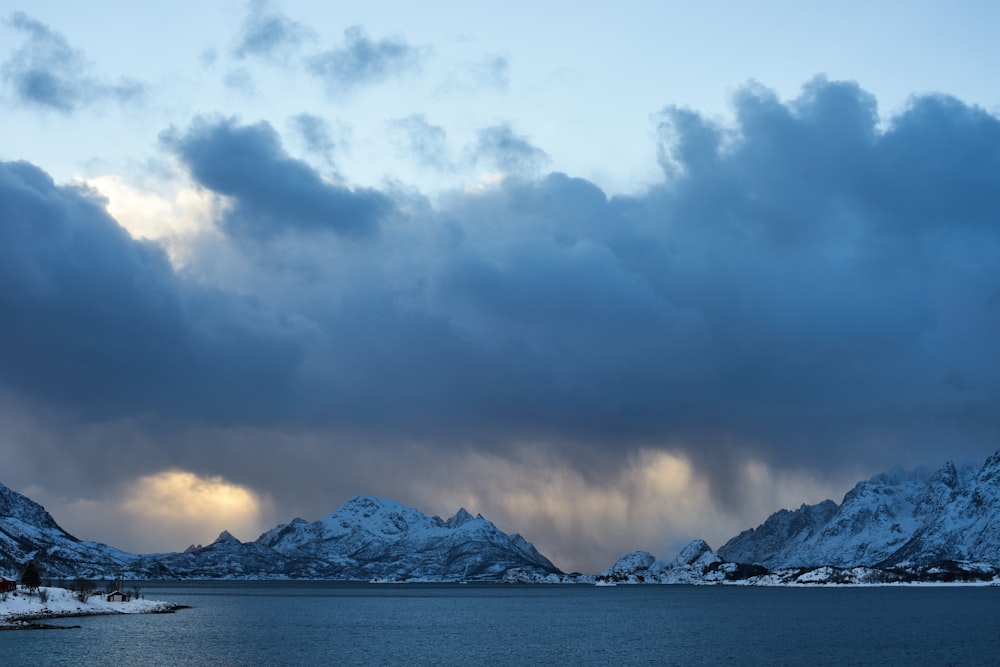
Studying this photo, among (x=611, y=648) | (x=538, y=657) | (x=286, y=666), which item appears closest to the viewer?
(x=286, y=666)

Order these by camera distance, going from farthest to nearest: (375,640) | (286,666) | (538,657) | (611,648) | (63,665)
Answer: (375,640) → (611,648) → (538,657) → (286,666) → (63,665)

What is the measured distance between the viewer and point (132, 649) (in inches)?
6156

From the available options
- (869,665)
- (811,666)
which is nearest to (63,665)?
(811,666)

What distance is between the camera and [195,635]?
194 m

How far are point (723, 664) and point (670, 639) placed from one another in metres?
48.4

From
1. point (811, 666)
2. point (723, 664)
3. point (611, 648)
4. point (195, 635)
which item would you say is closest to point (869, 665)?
point (811, 666)

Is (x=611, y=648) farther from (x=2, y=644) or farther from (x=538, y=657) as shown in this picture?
(x=2, y=644)

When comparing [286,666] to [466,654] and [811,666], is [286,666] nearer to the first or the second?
[466,654]

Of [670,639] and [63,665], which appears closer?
[63,665]

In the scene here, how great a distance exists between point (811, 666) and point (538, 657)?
41342mm

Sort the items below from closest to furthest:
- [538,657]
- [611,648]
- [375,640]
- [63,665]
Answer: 1. [63,665]
2. [538,657]
3. [611,648]
4. [375,640]

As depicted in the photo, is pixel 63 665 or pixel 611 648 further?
pixel 611 648

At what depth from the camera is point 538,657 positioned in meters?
154

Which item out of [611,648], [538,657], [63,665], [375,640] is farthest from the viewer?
[375,640]
